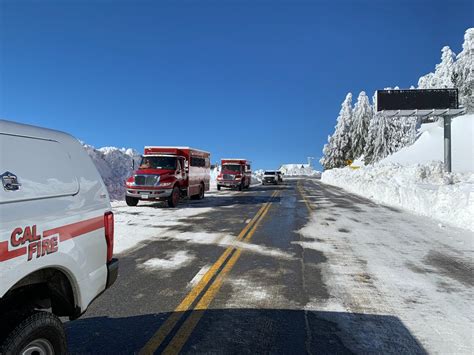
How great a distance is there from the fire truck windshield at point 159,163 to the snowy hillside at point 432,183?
11681mm

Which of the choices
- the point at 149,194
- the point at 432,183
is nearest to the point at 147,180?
the point at 149,194

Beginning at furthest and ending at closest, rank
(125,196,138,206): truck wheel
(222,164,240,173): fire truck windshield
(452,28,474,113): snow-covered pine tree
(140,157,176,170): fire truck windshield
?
(452,28,474,113): snow-covered pine tree, (222,164,240,173): fire truck windshield, (140,157,176,170): fire truck windshield, (125,196,138,206): truck wheel

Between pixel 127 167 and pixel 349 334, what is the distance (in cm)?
2719

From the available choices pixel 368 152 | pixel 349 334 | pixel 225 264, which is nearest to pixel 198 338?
pixel 349 334

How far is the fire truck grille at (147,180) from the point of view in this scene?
1728 cm

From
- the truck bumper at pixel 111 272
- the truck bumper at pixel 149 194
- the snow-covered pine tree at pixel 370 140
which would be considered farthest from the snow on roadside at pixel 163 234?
the snow-covered pine tree at pixel 370 140

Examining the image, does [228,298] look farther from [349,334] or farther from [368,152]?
[368,152]

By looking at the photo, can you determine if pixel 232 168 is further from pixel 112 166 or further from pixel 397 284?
pixel 397 284

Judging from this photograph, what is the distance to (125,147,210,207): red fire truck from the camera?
17.3 m

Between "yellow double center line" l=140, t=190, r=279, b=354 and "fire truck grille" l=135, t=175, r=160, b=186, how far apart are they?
10.1m

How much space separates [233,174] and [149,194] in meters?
15.7

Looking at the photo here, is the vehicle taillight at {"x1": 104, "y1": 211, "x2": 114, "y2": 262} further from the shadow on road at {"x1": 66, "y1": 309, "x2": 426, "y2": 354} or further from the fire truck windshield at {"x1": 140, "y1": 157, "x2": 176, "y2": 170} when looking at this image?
the fire truck windshield at {"x1": 140, "y1": 157, "x2": 176, "y2": 170}

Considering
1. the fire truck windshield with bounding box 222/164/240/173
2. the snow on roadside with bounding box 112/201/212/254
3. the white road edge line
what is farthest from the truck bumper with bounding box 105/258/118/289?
the fire truck windshield with bounding box 222/164/240/173

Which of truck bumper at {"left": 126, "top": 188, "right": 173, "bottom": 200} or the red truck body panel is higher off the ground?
the red truck body panel
